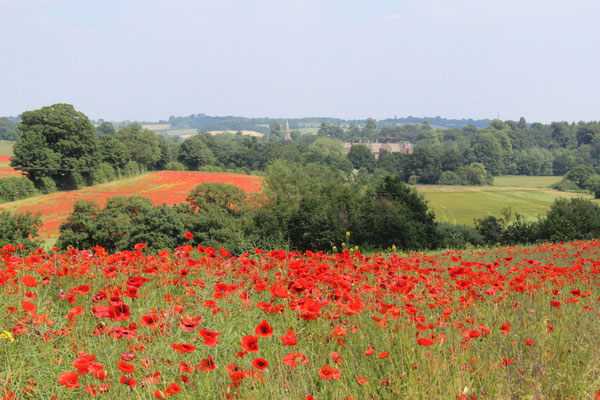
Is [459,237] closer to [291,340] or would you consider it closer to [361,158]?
[291,340]

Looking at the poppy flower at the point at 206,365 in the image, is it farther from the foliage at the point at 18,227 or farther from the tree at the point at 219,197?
the tree at the point at 219,197

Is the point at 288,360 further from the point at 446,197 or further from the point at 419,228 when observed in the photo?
the point at 446,197

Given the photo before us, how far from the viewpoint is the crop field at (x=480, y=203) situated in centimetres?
6286

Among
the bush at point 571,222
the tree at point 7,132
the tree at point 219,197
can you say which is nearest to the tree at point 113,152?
the tree at point 219,197

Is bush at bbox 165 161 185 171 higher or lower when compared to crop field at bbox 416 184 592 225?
higher

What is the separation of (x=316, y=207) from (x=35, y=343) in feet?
92.3

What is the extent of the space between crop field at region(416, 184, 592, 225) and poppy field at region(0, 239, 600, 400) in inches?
2192

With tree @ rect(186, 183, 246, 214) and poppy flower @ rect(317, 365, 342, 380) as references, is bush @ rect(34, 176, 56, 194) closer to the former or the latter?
tree @ rect(186, 183, 246, 214)

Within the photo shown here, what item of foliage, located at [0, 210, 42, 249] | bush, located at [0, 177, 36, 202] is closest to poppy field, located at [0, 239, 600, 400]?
foliage, located at [0, 210, 42, 249]

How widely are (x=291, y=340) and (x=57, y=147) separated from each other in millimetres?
67714

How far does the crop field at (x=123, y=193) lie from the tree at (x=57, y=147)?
371cm

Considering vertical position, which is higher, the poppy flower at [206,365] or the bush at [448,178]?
the poppy flower at [206,365]

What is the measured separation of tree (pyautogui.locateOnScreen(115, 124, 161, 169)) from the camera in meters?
84.4

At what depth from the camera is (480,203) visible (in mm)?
74188
